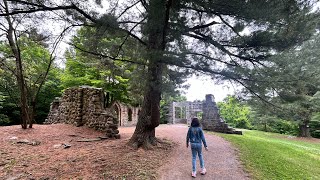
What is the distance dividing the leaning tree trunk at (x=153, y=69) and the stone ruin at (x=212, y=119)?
584cm

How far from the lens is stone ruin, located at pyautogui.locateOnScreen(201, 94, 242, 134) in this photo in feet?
36.7

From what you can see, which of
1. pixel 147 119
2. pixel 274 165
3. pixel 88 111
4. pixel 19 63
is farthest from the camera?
pixel 88 111

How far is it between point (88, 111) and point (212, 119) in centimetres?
673

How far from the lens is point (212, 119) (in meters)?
11.6

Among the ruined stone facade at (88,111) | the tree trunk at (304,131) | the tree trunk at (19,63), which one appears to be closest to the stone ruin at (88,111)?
the ruined stone facade at (88,111)

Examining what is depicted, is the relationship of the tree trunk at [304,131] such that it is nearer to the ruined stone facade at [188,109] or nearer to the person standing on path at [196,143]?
the ruined stone facade at [188,109]

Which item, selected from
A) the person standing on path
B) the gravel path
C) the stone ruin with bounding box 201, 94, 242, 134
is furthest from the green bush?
the person standing on path

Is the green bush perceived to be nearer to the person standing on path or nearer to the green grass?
the green grass

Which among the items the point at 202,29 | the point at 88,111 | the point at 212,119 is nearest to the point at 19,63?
the point at 88,111

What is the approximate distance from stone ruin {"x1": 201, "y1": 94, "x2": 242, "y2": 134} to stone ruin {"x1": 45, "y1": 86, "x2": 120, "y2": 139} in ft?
18.6

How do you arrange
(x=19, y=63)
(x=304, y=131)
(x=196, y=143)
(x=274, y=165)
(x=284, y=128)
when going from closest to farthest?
(x=196, y=143), (x=274, y=165), (x=19, y=63), (x=304, y=131), (x=284, y=128)

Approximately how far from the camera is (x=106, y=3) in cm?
608

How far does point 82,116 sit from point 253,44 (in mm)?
7350

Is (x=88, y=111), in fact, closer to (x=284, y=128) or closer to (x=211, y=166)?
(x=211, y=166)
